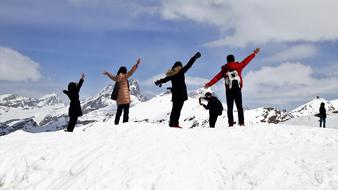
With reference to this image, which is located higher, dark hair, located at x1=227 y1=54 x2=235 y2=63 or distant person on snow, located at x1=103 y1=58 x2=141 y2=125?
dark hair, located at x1=227 y1=54 x2=235 y2=63

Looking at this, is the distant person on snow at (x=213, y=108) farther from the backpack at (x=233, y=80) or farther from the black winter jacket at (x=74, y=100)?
the black winter jacket at (x=74, y=100)

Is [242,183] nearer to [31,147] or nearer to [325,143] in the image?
[325,143]

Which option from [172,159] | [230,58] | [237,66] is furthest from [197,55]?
[172,159]

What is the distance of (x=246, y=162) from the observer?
8.94m

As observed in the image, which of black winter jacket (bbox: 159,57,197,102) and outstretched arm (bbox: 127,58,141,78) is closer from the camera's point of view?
black winter jacket (bbox: 159,57,197,102)

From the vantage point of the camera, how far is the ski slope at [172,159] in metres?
8.19

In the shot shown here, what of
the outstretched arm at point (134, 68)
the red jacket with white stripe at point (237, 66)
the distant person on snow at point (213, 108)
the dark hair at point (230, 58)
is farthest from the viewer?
the distant person on snow at point (213, 108)

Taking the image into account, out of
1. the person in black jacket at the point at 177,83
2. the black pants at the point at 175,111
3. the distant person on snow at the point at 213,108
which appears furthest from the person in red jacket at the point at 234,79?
the distant person on snow at the point at 213,108

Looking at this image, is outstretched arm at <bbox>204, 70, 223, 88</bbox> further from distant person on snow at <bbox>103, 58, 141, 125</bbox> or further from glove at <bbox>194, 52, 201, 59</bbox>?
distant person on snow at <bbox>103, 58, 141, 125</bbox>

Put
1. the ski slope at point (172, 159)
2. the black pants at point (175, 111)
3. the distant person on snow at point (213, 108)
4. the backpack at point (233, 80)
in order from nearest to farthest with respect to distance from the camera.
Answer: the ski slope at point (172, 159) → the backpack at point (233, 80) → the black pants at point (175, 111) → the distant person on snow at point (213, 108)

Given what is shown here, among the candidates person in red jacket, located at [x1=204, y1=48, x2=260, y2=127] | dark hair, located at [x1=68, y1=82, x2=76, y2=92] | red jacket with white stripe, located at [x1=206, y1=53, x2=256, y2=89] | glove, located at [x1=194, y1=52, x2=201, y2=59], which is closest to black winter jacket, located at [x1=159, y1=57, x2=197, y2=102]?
glove, located at [x1=194, y1=52, x2=201, y2=59]

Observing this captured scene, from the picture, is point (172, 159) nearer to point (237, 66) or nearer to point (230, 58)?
point (237, 66)

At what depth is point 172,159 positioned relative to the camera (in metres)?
9.67

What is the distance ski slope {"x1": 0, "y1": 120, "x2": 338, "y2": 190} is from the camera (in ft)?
26.9
